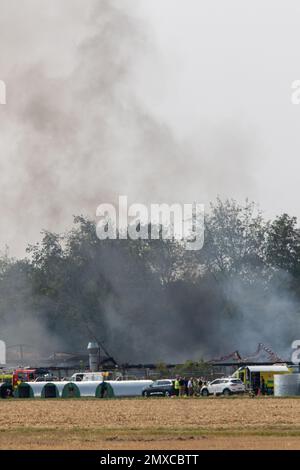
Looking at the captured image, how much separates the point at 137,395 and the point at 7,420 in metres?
26.5

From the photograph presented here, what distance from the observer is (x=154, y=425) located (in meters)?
44.0

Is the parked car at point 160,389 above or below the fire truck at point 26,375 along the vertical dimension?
below

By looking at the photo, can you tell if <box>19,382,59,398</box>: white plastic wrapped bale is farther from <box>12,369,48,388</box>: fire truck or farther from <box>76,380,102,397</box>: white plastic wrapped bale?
<box>12,369,48,388</box>: fire truck

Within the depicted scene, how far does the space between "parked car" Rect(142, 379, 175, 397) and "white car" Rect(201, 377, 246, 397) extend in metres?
3.36

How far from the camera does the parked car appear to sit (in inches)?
2958

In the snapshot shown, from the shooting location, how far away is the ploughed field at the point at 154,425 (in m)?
36.6

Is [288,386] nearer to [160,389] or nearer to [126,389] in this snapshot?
[160,389]

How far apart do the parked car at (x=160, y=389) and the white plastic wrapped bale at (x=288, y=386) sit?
749 centimetres

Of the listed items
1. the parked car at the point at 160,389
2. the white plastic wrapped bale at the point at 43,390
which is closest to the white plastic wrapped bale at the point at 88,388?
the white plastic wrapped bale at the point at 43,390

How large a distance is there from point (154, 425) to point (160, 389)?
104 ft

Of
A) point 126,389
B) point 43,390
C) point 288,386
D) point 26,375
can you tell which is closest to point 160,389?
point 126,389

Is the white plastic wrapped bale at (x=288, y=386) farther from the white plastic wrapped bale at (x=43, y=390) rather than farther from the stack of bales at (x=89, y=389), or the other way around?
the white plastic wrapped bale at (x=43, y=390)

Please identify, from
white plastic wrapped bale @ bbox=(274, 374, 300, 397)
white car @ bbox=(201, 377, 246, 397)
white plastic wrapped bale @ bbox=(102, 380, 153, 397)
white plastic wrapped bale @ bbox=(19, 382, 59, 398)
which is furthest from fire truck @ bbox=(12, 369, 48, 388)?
white plastic wrapped bale @ bbox=(274, 374, 300, 397)

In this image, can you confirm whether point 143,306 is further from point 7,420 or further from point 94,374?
point 7,420
